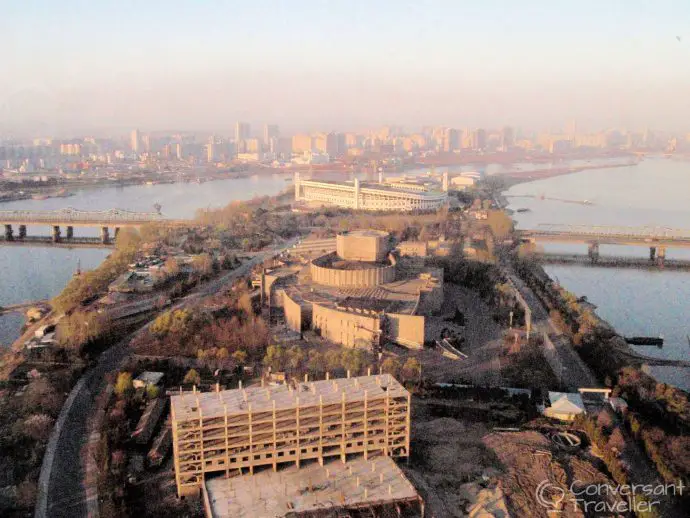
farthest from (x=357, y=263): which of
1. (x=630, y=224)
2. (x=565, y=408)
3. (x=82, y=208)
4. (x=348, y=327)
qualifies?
(x=82, y=208)

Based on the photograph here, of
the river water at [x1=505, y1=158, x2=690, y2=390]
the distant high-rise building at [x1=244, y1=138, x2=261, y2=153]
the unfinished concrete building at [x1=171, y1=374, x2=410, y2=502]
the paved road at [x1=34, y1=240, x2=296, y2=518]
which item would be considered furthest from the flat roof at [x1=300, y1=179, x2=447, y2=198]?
the distant high-rise building at [x1=244, y1=138, x2=261, y2=153]

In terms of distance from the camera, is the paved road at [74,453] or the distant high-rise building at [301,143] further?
the distant high-rise building at [301,143]

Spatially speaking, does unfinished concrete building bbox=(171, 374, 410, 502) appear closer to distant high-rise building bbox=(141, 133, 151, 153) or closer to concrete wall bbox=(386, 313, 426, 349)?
concrete wall bbox=(386, 313, 426, 349)

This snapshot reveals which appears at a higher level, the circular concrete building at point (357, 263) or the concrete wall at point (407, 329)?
the circular concrete building at point (357, 263)

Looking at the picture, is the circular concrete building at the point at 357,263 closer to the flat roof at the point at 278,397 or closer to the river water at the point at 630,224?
the river water at the point at 630,224

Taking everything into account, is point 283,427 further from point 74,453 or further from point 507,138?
point 507,138

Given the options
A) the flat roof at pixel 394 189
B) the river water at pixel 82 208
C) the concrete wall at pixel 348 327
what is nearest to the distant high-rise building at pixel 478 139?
the river water at pixel 82 208
